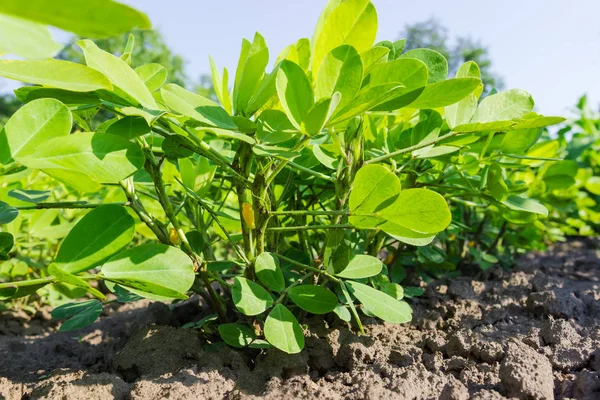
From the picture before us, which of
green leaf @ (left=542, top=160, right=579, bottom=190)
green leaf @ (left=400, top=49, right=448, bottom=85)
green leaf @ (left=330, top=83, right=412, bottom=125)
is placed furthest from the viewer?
green leaf @ (left=542, top=160, right=579, bottom=190)

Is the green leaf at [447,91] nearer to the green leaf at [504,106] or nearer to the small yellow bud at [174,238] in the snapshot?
the green leaf at [504,106]

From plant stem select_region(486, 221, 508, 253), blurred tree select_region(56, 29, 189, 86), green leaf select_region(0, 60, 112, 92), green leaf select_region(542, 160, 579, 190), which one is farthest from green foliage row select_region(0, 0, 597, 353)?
blurred tree select_region(56, 29, 189, 86)

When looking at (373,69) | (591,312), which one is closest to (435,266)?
(591,312)

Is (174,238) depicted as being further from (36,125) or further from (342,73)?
(342,73)

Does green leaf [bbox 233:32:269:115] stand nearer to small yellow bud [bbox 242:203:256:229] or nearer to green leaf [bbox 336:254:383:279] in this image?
small yellow bud [bbox 242:203:256:229]

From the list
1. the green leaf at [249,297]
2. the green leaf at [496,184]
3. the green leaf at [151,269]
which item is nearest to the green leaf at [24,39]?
the green leaf at [151,269]

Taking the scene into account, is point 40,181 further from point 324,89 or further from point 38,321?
point 324,89

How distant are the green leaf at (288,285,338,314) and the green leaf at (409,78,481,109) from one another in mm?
348

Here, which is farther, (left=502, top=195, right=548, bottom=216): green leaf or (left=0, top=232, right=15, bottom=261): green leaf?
(left=502, top=195, right=548, bottom=216): green leaf

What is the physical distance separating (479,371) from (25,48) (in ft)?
2.62

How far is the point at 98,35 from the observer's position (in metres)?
0.29

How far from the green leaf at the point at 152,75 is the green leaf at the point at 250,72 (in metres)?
0.13

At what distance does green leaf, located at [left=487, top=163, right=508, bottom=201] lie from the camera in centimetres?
88

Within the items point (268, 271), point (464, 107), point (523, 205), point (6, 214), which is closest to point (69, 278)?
point (6, 214)
